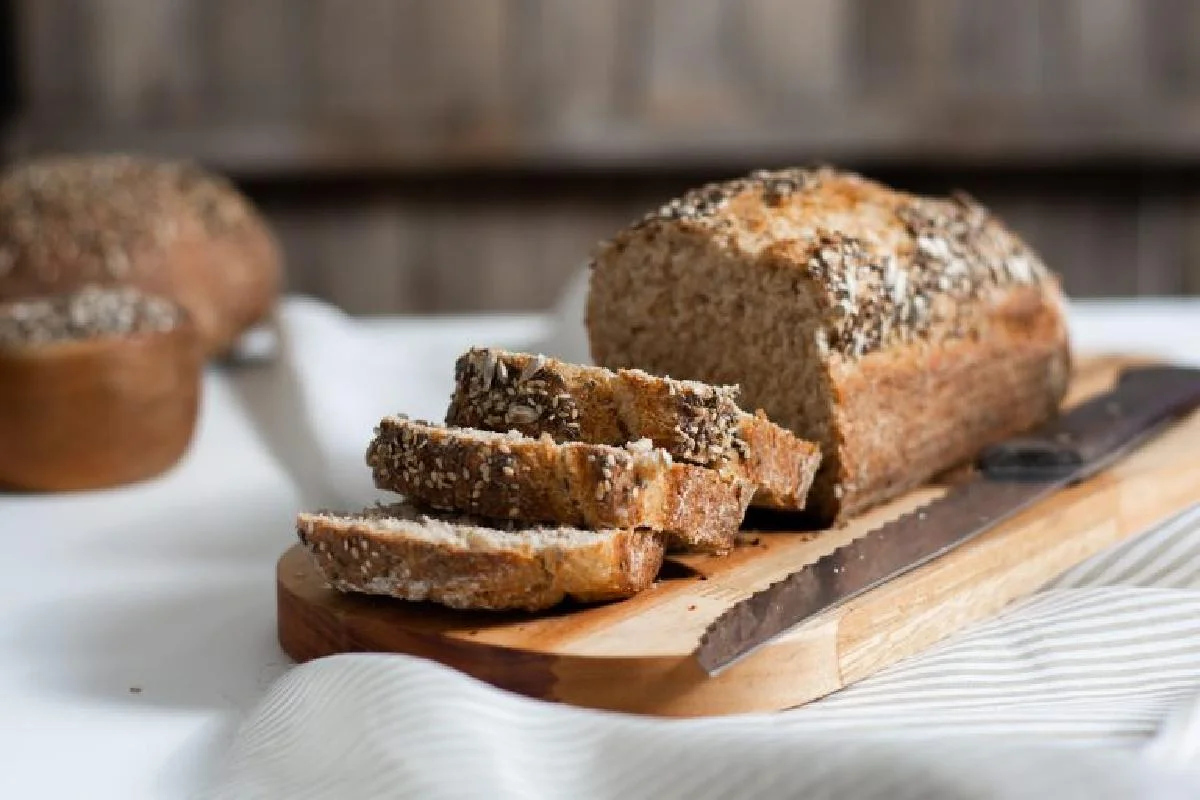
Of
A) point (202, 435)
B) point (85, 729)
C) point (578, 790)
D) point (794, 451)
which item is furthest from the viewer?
point (202, 435)

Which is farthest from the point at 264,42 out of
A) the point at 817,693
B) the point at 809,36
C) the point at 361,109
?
the point at 817,693

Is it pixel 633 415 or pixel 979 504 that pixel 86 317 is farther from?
pixel 979 504

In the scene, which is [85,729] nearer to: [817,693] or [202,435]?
[817,693]

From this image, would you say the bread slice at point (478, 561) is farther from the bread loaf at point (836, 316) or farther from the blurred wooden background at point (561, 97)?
the blurred wooden background at point (561, 97)

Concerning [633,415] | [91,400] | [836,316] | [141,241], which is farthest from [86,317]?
[836,316]

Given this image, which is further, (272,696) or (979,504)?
(979,504)

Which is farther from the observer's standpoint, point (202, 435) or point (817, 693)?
point (202, 435)
